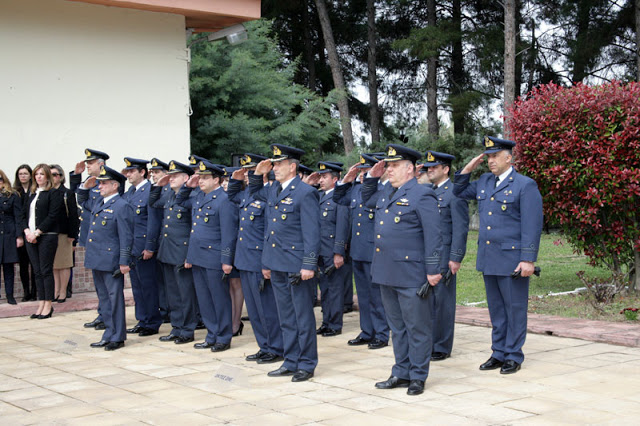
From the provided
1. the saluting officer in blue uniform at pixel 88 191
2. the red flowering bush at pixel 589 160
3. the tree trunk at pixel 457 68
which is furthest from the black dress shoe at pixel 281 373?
the tree trunk at pixel 457 68

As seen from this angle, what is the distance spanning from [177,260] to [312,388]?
268 cm

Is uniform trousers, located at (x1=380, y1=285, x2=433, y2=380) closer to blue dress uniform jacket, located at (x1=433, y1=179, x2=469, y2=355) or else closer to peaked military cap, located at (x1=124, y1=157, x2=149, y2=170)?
blue dress uniform jacket, located at (x1=433, y1=179, x2=469, y2=355)

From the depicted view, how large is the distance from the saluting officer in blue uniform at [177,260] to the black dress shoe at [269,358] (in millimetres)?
1360

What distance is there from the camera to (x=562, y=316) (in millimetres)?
9031

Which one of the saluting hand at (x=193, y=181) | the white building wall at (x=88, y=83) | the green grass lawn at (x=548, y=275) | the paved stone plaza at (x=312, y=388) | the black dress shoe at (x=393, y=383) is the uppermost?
the white building wall at (x=88, y=83)

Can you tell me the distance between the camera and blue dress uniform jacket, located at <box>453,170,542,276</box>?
6.47 meters

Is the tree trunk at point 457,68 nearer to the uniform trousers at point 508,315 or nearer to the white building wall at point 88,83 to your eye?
the white building wall at point 88,83

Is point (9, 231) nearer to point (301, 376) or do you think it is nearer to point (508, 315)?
point (301, 376)

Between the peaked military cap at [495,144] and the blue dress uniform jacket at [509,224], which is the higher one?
the peaked military cap at [495,144]

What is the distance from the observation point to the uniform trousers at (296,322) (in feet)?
21.5

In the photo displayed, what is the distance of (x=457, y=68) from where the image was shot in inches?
1014

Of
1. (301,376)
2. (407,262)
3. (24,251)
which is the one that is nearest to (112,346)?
(301,376)

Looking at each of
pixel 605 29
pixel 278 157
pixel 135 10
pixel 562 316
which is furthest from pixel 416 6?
pixel 278 157

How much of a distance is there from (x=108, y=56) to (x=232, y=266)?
570cm
